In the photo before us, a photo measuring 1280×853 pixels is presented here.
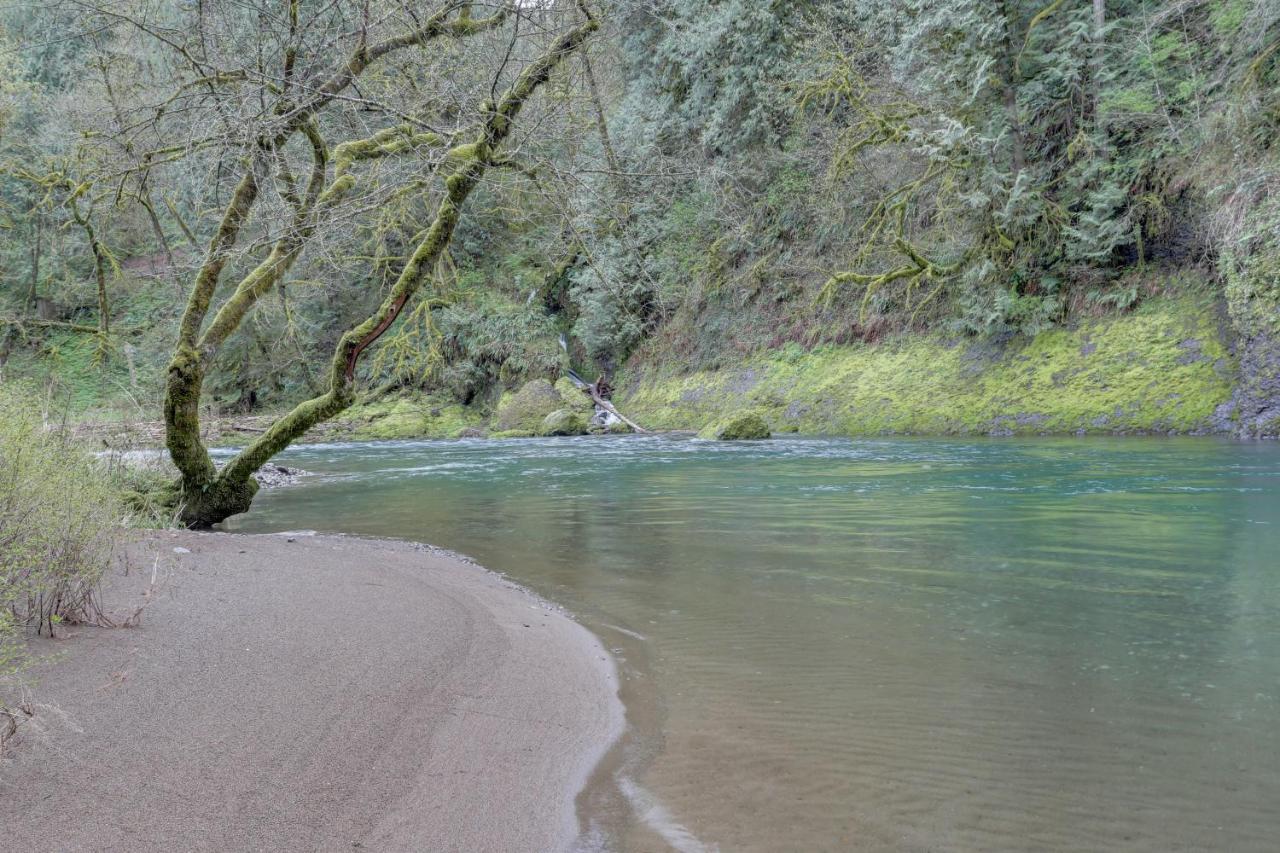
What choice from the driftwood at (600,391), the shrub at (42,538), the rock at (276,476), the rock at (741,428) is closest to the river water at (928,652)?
the shrub at (42,538)

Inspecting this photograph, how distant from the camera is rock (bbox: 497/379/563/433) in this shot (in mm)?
22734

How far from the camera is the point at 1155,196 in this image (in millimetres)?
15008

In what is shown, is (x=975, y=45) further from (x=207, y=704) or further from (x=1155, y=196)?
(x=207, y=704)

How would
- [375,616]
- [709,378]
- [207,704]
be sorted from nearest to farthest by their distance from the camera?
[207,704] < [375,616] < [709,378]

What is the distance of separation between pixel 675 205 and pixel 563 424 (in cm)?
768

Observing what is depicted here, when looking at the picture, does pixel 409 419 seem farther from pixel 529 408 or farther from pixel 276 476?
pixel 276 476

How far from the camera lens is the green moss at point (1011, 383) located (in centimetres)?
1381

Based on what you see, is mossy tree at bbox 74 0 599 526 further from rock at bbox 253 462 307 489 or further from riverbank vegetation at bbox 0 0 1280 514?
rock at bbox 253 462 307 489

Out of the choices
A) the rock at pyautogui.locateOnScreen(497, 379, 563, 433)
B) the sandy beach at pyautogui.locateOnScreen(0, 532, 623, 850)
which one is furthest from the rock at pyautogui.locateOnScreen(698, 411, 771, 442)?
the sandy beach at pyautogui.locateOnScreen(0, 532, 623, 850)

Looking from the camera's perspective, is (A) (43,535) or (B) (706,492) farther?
(B) (706,492)

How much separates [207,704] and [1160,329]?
16.3 meters

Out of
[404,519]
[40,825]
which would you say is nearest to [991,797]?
[40,825]

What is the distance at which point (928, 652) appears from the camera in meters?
3.90

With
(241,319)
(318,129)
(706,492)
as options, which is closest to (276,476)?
(241,319)
